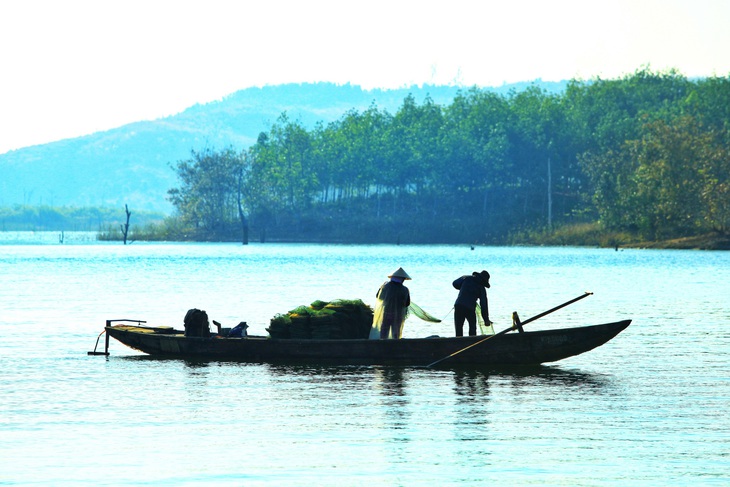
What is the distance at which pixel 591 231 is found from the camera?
14188cm

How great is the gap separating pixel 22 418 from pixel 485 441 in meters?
8.80

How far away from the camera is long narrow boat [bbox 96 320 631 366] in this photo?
91.2ft

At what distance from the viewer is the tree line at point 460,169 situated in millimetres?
151750

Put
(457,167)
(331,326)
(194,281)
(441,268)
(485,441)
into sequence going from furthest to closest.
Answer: (457,167), (441,268), (194,281), (331,326), (485,441)

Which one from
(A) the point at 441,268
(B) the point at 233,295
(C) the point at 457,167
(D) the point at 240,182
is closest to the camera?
(B) the point at 233,295

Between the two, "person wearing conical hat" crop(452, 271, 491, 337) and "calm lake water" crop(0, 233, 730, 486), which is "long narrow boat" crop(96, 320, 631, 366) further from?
"person wearing conical hat" crop(452, 271, 491, 337)

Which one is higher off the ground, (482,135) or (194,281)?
(482,135)

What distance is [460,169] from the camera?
16688cm

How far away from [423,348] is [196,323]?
6.17 metres

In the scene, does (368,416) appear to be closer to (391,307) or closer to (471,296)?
(391,307)

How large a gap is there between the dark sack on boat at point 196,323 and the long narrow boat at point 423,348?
28cm

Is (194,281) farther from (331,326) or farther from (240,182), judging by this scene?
(240,182)

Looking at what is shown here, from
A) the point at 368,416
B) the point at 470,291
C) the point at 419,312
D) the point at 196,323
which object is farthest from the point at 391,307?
the point at 368,416

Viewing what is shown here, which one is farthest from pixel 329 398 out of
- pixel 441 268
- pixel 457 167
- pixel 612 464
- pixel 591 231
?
pixel 457 167
